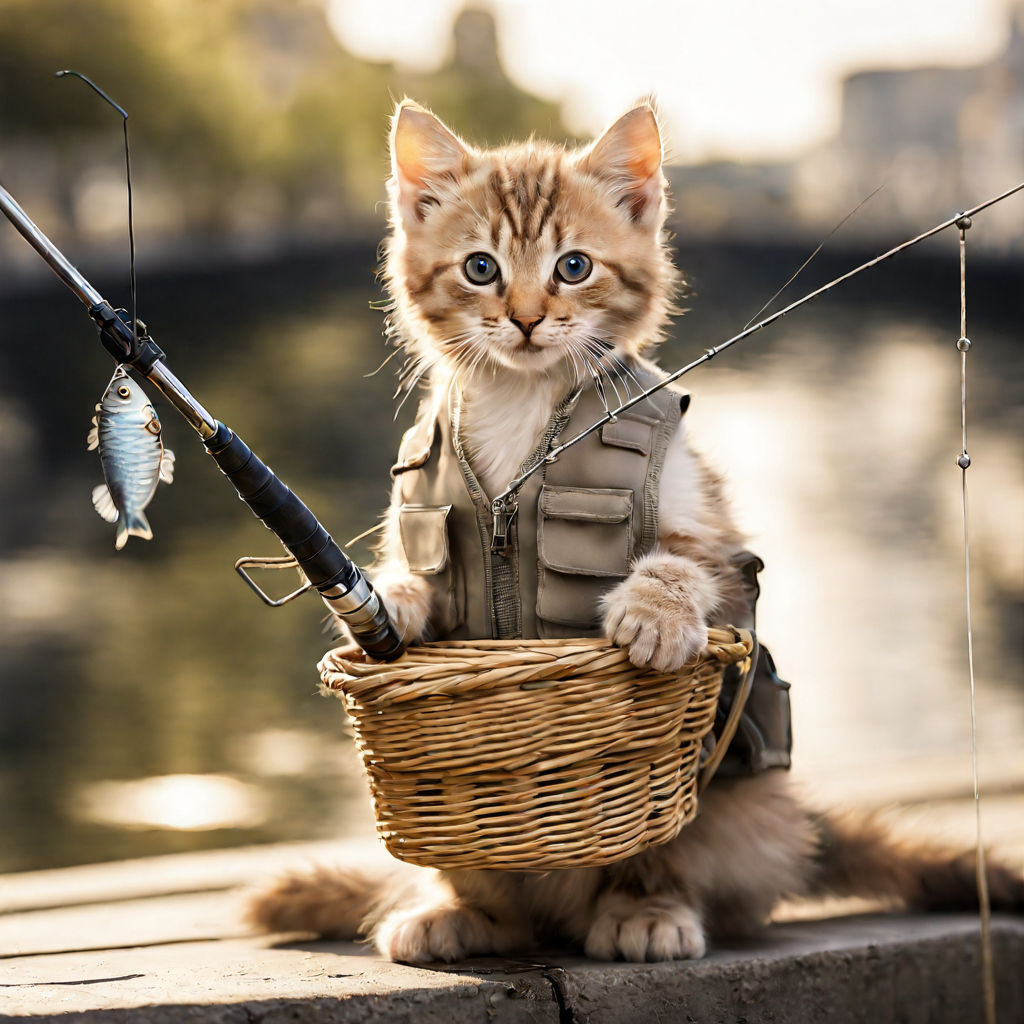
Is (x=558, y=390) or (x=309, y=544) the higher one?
(x=558, y=390)

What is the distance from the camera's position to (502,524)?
1.18 m

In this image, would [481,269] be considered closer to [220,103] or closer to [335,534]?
[335,534]

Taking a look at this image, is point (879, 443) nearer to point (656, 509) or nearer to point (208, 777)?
point (208, 777)

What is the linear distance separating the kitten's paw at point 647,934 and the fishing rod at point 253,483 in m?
0.36

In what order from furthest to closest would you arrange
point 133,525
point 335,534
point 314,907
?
1. point 335,534
2. point 314,907
3. point 133,525

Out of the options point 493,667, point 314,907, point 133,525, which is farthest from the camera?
point 314,907

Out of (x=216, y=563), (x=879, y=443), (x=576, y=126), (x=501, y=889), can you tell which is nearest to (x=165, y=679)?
(x=216, y=563)

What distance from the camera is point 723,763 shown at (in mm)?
1315

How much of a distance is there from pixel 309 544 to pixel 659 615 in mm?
308

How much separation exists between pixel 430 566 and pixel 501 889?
360 millimetres

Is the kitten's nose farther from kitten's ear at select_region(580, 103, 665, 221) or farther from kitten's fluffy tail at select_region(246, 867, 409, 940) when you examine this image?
kitten's fluffy tail at select_region(246, 867, 409, 940)

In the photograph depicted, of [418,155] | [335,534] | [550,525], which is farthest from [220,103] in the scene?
[550,525]

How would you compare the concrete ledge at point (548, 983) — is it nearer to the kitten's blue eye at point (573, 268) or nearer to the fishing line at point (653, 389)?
the fishing line at point (653, 389)

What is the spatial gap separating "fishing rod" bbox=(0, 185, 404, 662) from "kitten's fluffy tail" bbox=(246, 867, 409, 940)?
0.44 meters
